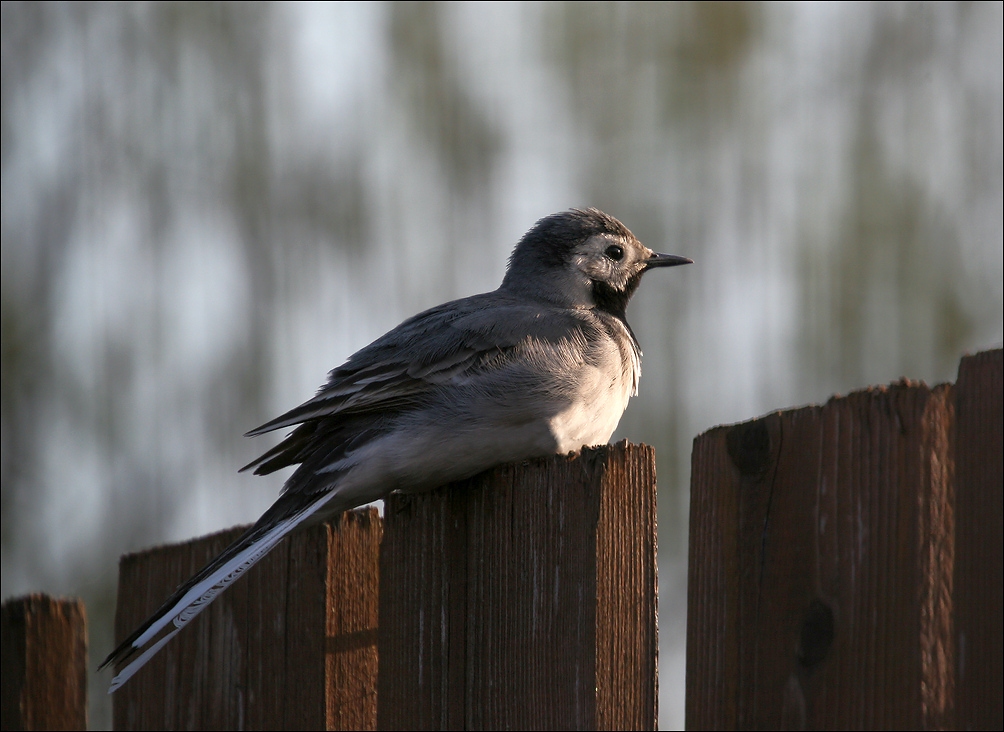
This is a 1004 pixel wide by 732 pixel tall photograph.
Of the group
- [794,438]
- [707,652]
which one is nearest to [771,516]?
[794,438]

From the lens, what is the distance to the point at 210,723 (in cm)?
386

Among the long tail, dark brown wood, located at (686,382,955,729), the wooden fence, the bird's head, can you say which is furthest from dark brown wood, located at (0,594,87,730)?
dark brown wood, located at (686,382,955,729)

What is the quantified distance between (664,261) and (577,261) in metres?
0.66

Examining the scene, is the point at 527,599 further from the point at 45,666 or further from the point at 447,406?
the point at 45,666

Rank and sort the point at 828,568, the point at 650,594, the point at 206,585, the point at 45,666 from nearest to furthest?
the point at 828,568
the point at 650,594
the point at 206,585
the point at 45,666

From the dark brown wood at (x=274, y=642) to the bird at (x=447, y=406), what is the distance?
19 cm

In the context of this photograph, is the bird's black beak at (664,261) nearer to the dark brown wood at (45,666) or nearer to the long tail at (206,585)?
the long tail at (206,585)

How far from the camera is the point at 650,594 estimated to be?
257 centimetres

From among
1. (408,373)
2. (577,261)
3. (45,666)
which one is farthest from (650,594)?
(577,261)

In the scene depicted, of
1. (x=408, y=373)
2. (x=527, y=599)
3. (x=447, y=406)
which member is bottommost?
(x=527, y=599)

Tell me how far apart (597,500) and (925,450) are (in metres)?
0.82

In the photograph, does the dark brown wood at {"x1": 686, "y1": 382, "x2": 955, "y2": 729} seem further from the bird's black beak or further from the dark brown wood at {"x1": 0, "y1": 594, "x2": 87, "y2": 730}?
the bird's black beak

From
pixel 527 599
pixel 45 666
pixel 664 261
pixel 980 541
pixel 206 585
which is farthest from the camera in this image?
pixel 664 261

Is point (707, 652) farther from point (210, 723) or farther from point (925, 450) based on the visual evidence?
point (210, 723)
